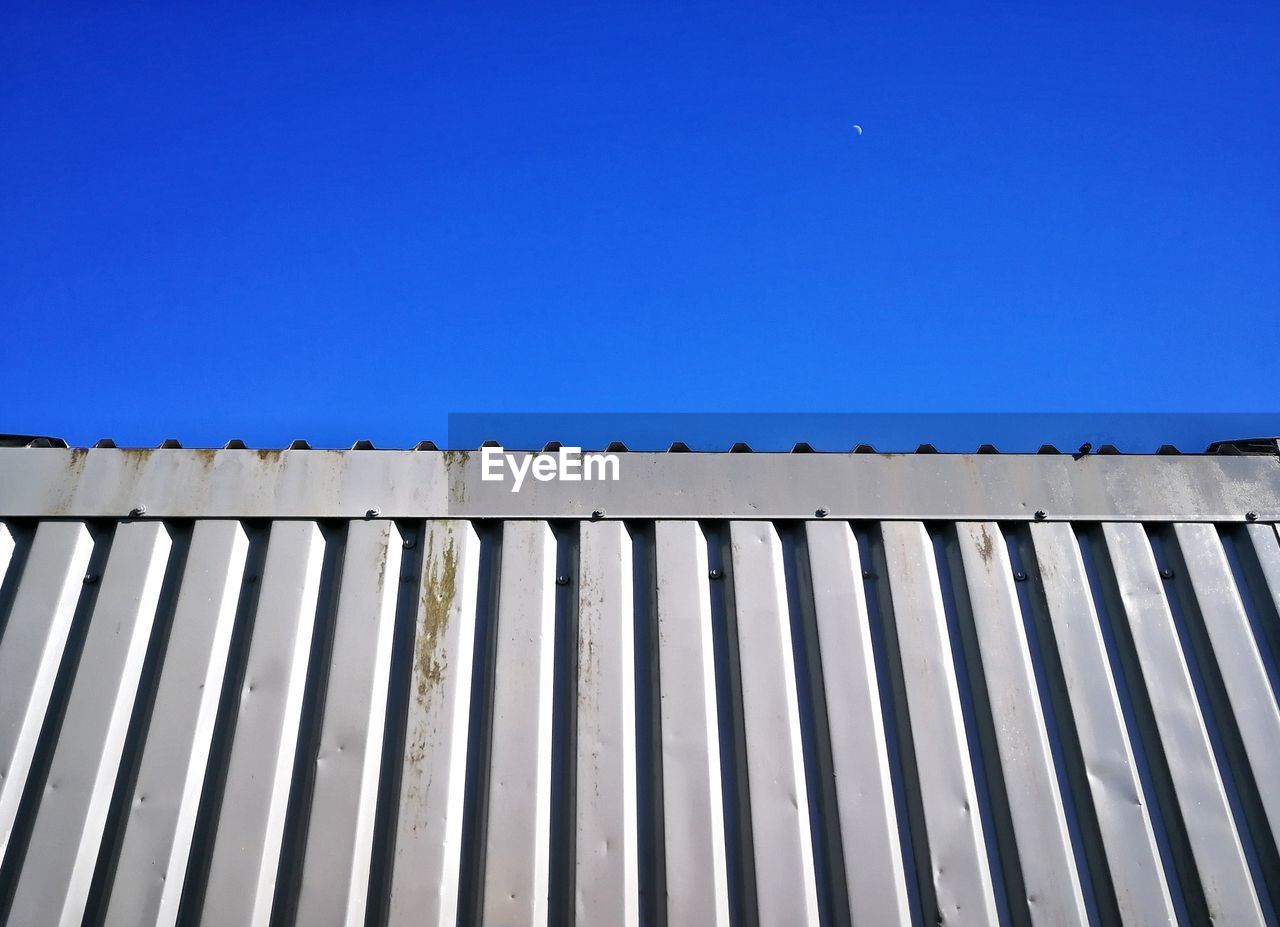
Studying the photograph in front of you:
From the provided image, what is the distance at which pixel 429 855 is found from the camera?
297 cm

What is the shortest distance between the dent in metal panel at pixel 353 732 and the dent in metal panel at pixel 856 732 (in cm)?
178

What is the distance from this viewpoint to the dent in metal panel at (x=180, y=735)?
9.56 feet

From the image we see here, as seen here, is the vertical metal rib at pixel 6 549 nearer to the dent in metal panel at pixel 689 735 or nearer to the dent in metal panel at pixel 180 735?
the dent in metal panel at pixel 180 735

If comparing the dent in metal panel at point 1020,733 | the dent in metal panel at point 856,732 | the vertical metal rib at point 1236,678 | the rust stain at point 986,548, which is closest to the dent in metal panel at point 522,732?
the dent in metal panel at point 856,732

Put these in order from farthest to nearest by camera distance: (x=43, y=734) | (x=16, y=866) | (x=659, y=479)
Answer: (x=659, y=479)
(x=43, y=734)
(x=16, y=866)

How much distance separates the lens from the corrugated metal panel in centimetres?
297

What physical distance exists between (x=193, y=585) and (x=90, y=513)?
0.62 meters

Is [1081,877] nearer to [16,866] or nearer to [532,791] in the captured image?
[532,791]

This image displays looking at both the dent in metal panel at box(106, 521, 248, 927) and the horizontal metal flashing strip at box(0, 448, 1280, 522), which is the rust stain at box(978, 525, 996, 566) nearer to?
the horizontal metal flashing strip at box(0, 448, 1280, 522)

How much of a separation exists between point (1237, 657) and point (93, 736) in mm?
4648

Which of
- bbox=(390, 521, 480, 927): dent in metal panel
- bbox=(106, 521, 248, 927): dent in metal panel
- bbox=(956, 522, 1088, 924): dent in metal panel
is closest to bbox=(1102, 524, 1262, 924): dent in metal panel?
bbox=(956, 522, 1088, 924): dent in metal panel

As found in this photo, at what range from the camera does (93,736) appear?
313cm

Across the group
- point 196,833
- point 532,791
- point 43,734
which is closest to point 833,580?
point 532,791

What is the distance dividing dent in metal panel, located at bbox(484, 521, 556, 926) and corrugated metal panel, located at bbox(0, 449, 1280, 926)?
0.01m
